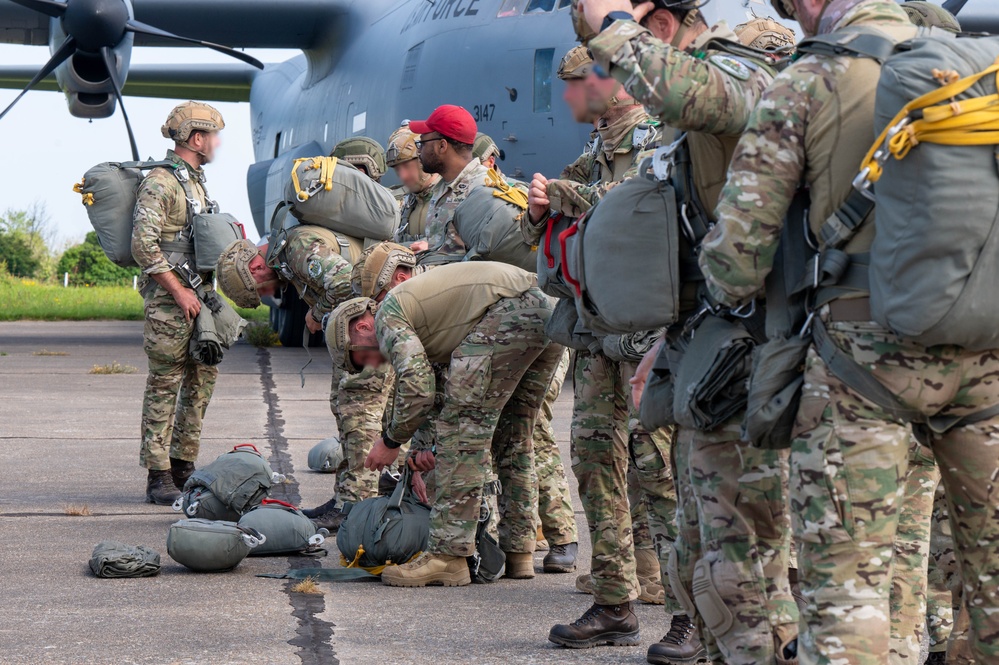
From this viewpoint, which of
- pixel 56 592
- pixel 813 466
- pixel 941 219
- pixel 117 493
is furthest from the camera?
pixel 117 493

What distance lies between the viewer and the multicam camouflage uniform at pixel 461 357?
4.97m

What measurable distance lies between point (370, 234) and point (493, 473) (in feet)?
6.09

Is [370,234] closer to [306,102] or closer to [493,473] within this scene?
[493,473]

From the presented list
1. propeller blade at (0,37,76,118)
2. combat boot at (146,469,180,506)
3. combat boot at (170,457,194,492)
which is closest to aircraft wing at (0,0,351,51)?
propeller blade at (0,37,76,118)

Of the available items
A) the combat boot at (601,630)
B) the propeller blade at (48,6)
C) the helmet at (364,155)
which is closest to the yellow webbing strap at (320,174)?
the helmet at (364,155)

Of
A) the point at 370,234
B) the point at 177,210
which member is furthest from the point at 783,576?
the point at 177,210

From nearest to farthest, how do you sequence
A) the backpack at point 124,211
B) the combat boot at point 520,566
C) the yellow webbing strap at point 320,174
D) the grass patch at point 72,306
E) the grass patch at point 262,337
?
1. the combat boot at point 520,566
2. the yellow webbing strap at point 320,174
3. the backpack at point 124,211
4. the grass patch at point 262,337
5. the grass patch at point 72,306

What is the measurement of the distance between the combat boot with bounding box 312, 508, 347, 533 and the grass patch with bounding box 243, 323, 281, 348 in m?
11.2

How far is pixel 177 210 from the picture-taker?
7441 mm

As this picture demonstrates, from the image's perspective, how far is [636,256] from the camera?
10.2 feet

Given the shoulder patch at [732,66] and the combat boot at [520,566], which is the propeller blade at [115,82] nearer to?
the combat boot at [520,566]

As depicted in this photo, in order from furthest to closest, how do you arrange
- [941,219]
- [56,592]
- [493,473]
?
[493,473], [56,592], [941,219]

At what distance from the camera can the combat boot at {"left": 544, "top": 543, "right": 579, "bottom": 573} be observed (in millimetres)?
5590

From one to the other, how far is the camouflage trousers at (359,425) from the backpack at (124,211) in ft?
4.70
